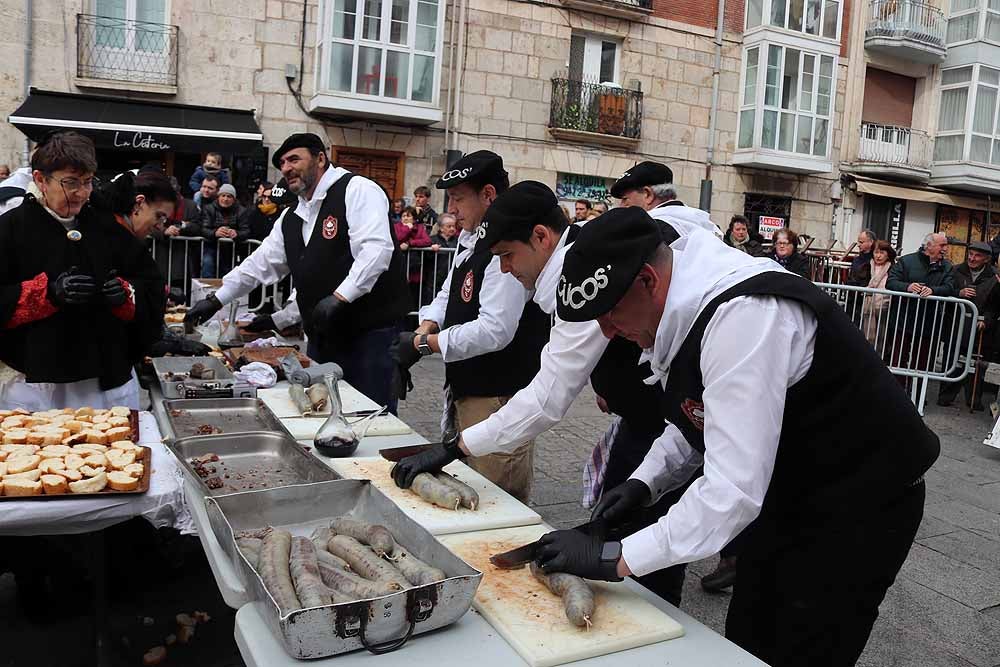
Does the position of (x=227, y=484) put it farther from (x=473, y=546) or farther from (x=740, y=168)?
(x=740, y=168)

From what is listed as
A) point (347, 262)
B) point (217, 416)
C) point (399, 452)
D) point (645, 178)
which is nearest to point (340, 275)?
point (347, 262)

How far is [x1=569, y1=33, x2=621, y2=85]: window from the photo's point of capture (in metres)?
17.5

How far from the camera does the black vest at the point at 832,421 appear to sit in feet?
5.78

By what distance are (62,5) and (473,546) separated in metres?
14.7

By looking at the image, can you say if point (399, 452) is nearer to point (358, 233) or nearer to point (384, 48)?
point (358, 233)

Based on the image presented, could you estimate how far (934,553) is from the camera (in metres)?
4.56

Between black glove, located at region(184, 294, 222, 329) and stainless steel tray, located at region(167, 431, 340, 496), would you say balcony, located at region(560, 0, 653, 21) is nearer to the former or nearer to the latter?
black glove, located at region(184, 294, 222, 329)

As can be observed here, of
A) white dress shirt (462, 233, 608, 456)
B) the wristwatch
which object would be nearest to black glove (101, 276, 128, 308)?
the wristwatch

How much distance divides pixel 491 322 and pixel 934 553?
3.08 metres

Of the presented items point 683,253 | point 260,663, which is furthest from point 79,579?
point 683,253

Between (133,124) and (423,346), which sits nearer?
(423,346)

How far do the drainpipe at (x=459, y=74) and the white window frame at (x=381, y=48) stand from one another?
17.4 inches

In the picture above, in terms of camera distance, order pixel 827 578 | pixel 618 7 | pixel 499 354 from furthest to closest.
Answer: pixel 618 7 → pixel 499 354 → pixel 827 578

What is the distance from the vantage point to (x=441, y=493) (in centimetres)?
241
